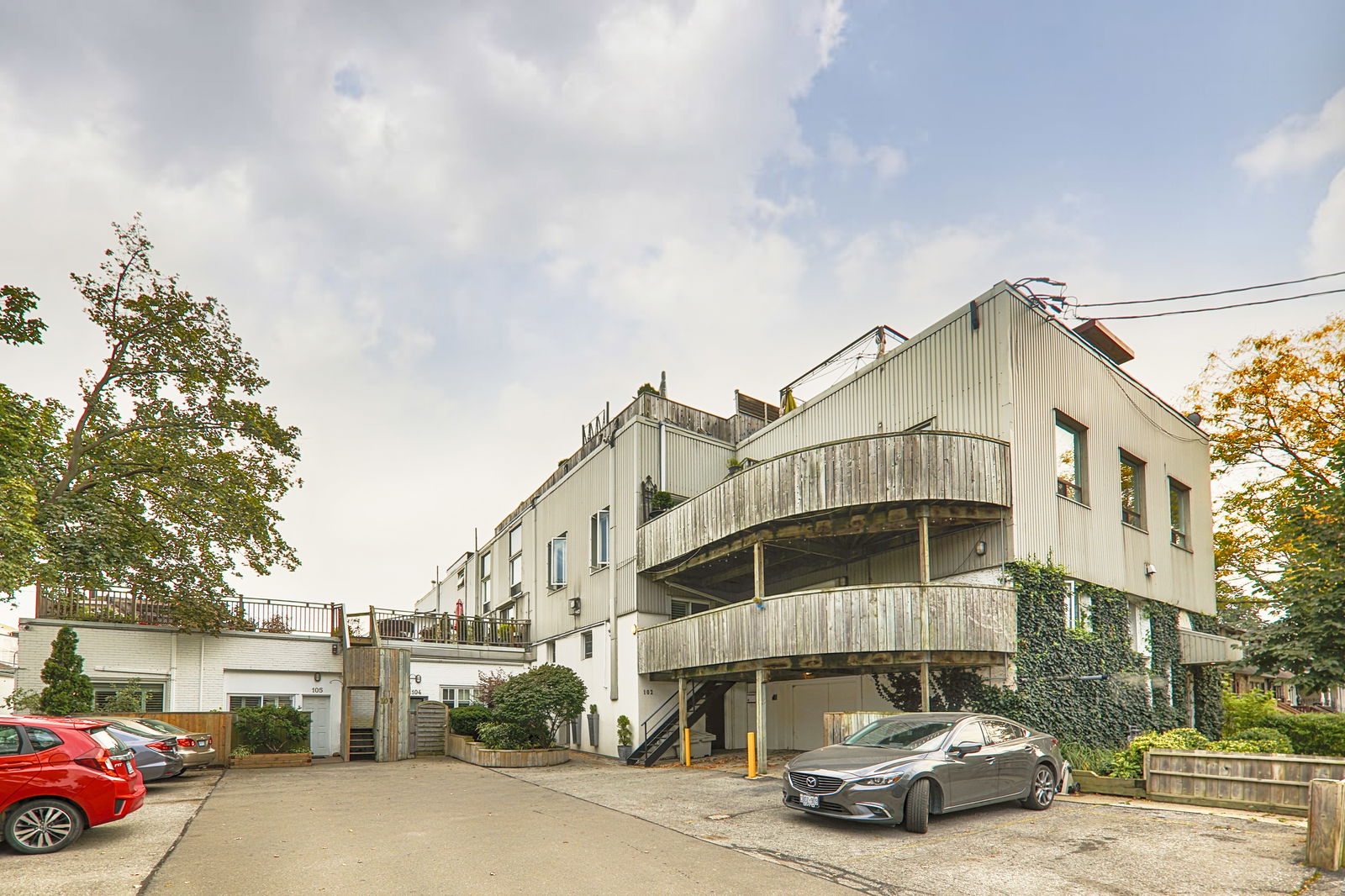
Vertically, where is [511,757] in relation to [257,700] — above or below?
below

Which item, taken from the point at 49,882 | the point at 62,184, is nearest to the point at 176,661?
the point at 62,184

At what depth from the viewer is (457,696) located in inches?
1067

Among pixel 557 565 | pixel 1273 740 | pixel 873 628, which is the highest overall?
A: pixel 557 565

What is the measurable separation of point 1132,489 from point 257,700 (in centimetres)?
2426

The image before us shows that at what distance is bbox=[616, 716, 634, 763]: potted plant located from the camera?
21.8 m

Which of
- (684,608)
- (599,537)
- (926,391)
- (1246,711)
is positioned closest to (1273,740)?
(926,391)

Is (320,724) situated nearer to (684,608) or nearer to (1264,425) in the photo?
(684,608)

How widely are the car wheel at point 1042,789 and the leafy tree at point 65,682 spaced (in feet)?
67.2

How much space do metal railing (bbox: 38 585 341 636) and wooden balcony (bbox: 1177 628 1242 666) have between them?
22689mm

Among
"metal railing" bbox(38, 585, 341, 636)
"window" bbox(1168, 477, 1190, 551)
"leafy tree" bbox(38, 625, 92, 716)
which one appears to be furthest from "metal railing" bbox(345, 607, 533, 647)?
"window" bbox(1168, 477, 1190, 551)

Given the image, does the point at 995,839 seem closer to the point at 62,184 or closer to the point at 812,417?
the point at 812,417

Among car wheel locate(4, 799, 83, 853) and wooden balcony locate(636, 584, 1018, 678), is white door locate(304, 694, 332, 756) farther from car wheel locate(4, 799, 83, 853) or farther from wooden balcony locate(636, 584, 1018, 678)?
car wheel locate(4, 799, 83, 853)

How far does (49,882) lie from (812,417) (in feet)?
54.8

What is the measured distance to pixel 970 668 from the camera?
15.8m
